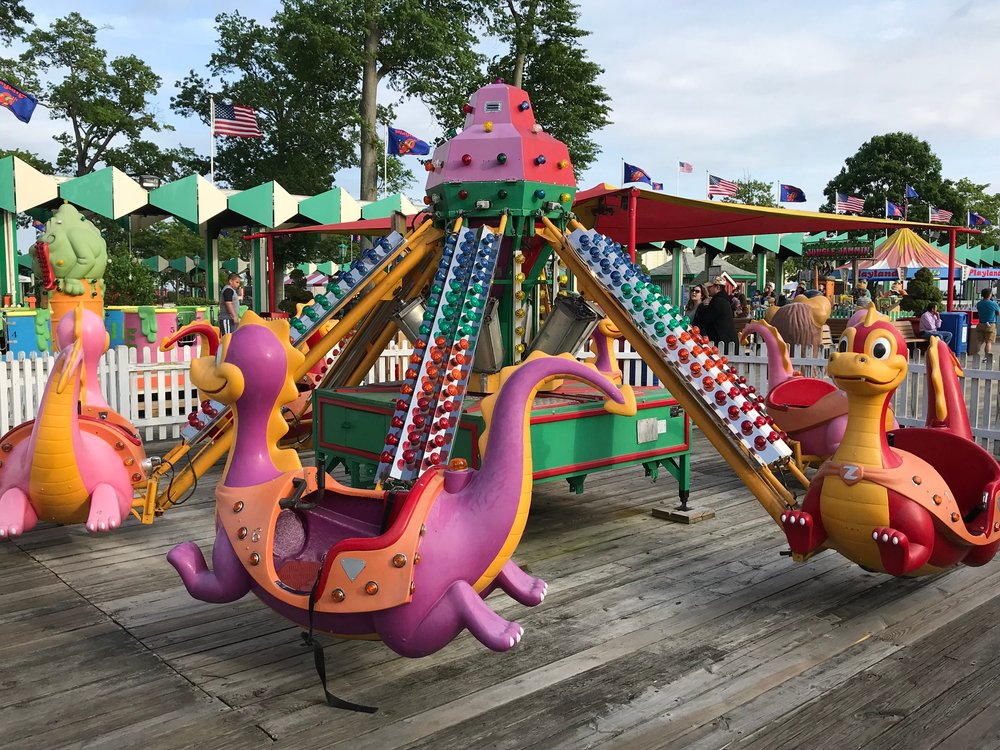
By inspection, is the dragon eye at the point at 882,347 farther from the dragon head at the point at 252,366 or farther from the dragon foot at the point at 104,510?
the dragon foot at the point at 104,510

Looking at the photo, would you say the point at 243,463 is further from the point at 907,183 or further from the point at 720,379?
the point at 907,183

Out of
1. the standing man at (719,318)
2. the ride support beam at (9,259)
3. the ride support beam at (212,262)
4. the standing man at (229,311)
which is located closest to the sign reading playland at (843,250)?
the standing man at (719,318)

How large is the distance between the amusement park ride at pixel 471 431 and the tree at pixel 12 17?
29787 millimetres

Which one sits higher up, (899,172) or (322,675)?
(899,172)

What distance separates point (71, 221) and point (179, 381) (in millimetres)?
1952

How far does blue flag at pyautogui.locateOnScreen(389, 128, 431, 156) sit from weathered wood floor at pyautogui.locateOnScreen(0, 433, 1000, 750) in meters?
15.7

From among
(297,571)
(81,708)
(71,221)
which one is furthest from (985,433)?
(71,221)

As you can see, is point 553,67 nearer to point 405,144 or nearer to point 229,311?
point 405,144

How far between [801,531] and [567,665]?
1414 mm

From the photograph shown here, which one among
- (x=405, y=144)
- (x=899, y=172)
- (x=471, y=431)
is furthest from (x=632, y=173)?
(x=899, y=172)

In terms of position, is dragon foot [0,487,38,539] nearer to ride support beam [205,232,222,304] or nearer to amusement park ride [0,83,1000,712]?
amusement park ride [0,83,1000,712]

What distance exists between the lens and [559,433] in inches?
206

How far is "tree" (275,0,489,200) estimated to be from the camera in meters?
27.9

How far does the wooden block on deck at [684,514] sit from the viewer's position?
5.83 m
